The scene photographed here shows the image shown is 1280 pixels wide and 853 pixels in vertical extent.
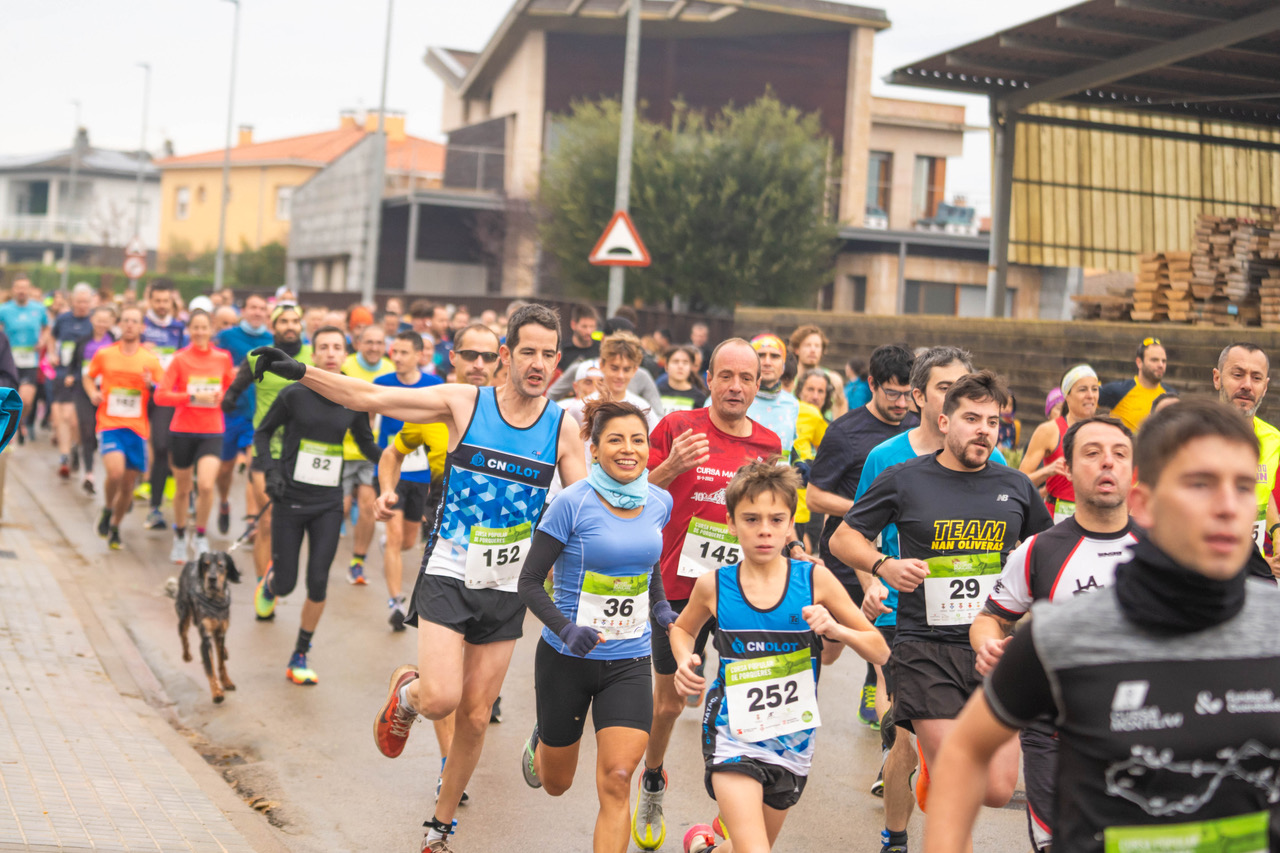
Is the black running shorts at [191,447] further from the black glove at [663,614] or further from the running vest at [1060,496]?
the black glove at [663,614]

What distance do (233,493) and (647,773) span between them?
1228 centimetres

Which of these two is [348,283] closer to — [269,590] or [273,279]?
[273,279]

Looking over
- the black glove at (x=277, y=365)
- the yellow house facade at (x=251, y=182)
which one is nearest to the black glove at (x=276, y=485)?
the black glove at (x=277, y=365)

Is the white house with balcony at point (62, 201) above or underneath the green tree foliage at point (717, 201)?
above

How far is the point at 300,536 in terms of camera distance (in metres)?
8.94

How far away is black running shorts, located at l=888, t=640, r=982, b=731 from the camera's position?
4.89 m

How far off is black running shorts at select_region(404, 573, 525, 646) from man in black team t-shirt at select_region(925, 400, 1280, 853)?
3.35m

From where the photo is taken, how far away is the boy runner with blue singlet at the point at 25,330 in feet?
58.5

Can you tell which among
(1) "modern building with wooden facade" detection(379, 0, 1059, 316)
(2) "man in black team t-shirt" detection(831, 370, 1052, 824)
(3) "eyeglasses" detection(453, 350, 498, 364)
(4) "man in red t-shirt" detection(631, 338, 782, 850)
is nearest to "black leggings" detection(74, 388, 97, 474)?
(3) "eyeglasses" detection(453, 350, 498, 364)

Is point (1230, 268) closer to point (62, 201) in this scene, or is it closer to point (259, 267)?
point (259, 267)

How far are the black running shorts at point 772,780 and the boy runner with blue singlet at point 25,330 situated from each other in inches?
606

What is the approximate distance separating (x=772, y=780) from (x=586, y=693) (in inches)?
33.5

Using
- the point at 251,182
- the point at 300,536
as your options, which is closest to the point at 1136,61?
the point at 300,536

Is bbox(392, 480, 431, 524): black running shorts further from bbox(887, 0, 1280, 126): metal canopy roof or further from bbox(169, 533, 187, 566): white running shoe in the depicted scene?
bbox(887, 0, 1280, 126): metal canopy roof
